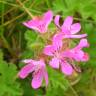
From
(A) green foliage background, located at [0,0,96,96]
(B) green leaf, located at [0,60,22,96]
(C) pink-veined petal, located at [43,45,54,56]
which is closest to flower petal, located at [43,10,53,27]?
(C) pink-veined petal, located at [43,45,54,56]

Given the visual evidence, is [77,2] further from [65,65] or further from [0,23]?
[65,65]

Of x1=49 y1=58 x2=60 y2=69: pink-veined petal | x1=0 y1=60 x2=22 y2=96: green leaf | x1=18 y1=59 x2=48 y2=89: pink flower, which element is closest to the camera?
x1=49 y1=58 x2=60 y2=69: pink-veined petal

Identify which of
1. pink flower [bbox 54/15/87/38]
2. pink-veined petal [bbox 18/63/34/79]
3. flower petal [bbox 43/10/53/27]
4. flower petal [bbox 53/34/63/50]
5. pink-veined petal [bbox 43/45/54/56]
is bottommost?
pink-veined petal [bbox 18/63/34/79]

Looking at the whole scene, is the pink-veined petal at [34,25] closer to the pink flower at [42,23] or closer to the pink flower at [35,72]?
the pink flower at [42,23]

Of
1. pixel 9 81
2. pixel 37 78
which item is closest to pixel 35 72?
pixel 37 78

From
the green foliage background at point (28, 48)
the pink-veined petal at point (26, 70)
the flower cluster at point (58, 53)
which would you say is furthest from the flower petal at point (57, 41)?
the green foliage background at point (28, 48)

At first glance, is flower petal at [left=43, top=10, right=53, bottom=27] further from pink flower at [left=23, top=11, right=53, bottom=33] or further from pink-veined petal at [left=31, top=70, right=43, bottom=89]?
pink-veined petal at [left=31, top=70, right=43, bottom=89]

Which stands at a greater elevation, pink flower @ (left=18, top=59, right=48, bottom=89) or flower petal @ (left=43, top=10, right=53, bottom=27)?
flower petal @ (left=43, top=10, right=53, bottom=27)
